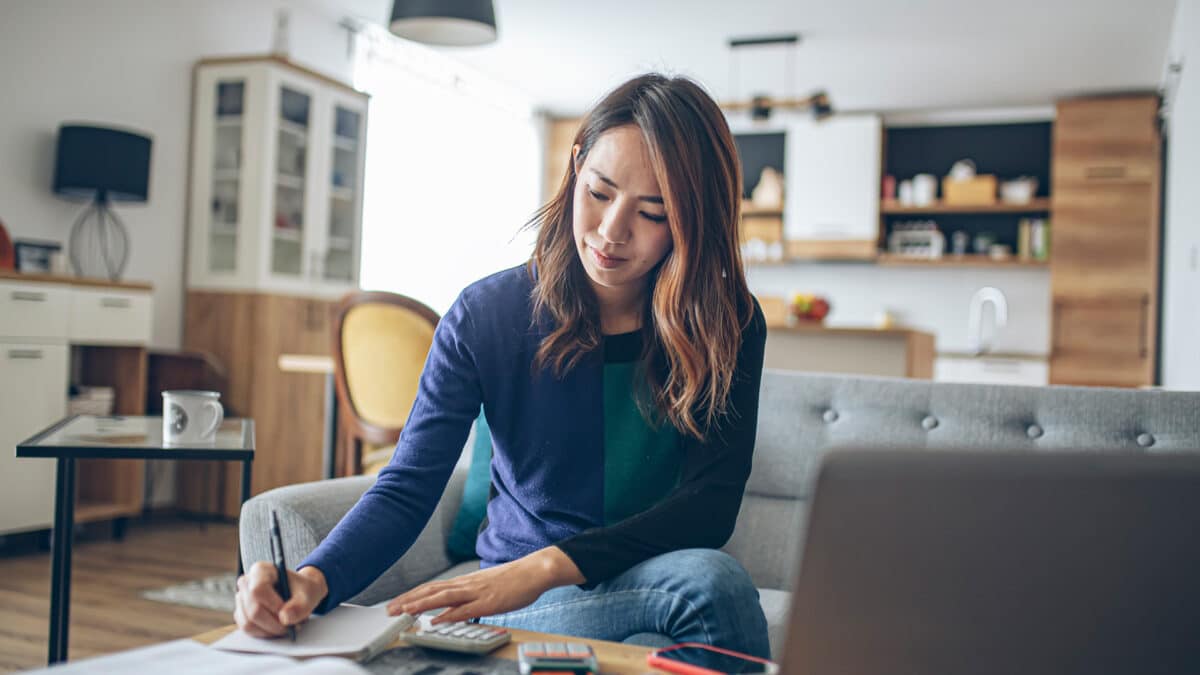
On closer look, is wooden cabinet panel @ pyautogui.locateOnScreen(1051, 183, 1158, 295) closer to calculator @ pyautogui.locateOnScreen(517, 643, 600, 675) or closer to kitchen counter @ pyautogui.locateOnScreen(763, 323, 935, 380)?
kitchen counter @ pyautogui.locateOnScreen(763, 323, 935, 380)

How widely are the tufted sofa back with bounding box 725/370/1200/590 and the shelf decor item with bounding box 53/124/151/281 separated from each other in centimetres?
300

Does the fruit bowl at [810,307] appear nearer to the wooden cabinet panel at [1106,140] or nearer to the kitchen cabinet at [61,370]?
the kitchen cabinet at [61,370]

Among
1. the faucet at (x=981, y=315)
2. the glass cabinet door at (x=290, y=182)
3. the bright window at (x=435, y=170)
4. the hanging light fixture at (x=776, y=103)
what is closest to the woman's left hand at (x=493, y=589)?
the glass cabinet door at (x=290, y=182)

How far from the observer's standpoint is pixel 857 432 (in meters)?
1.88

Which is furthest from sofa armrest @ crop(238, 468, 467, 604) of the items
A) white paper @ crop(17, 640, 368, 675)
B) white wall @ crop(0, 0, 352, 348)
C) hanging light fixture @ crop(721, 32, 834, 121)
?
hanging light fixture @ crop(721, 32, 834, 121)

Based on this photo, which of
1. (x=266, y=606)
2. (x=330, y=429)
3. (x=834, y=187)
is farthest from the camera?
(x=834, y=187)

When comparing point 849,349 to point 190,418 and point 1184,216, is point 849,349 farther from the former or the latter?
point 190,418

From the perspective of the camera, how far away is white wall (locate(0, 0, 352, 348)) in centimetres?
390

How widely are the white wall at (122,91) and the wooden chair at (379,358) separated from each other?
1.62 meters

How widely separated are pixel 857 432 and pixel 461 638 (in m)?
1.17

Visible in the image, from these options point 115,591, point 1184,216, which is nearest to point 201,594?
point 115,591

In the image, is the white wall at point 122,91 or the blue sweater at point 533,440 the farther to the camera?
the white wall at point 122,91

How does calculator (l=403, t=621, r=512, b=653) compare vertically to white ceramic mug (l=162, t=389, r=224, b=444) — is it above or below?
below

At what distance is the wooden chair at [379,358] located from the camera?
127 inches
